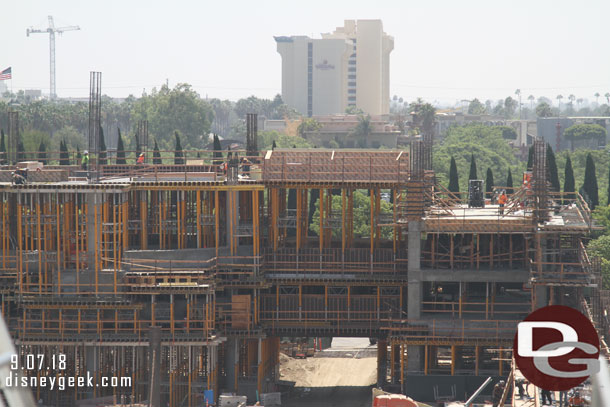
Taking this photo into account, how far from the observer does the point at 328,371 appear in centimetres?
5681

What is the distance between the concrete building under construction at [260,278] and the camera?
149 feet

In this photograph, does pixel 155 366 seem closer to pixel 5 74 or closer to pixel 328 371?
pixel 328 371

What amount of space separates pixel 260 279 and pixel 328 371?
36.5ft

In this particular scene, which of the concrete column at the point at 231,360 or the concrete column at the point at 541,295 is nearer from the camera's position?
the concrete column at the point at 541,295

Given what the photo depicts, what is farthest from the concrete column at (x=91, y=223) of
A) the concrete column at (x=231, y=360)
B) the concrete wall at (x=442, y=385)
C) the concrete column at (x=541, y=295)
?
the concrete column at (x=541, y=295)

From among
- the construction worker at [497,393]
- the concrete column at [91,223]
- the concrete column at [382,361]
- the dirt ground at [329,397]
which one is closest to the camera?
the construction worker at [497,393]

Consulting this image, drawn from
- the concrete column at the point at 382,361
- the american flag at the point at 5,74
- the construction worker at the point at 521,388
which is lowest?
the concrete column at the point at 382,361

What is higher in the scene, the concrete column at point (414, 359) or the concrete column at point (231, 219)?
the concrete column at point (231, 219)

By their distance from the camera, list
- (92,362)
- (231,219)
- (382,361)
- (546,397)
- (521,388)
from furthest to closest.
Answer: (382,361) < (231,219) < (92,362) < (521,388) < (546,397)

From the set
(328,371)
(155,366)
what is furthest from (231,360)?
(328,371)

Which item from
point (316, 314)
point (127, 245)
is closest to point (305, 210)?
point (316, 314)

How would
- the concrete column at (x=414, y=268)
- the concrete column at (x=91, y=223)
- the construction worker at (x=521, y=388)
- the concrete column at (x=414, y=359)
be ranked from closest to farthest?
the construction worker at (x=521, y=388) → the concrete column at (x=91, y=223) → the concrete column at (x=414, y=359) → the concrete column at (x=414, y=268)
